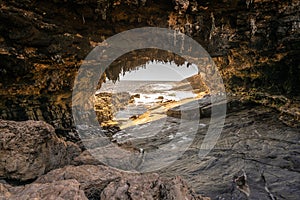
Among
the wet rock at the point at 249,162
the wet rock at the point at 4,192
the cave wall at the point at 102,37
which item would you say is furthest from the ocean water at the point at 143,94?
the wet rock at the point at 4,192

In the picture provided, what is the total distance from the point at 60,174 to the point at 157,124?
22.9 feet

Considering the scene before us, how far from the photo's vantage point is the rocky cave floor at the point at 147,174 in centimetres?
256

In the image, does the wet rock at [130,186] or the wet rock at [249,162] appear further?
the wet rock at [249,162]

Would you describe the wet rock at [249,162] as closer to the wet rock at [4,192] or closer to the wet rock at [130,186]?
the wet rock at [130,186]

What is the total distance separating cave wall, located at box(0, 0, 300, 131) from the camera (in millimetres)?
5641

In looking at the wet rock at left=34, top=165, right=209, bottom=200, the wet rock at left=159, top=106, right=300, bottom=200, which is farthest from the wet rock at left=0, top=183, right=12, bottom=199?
the wet rock at left=159, top=106, right=300, bottom=200

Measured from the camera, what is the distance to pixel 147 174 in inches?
115

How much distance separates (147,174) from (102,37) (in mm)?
5096

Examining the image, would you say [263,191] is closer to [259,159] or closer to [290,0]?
[259,159]

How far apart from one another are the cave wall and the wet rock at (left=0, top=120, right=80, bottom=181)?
10.1 feet

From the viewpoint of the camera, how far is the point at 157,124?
1007 centimetres

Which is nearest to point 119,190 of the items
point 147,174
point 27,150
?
point 147,174

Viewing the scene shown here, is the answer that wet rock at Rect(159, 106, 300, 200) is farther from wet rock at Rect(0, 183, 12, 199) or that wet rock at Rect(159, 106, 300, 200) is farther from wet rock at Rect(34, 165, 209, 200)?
wet rock at Rect(0, 183, 12, 199)

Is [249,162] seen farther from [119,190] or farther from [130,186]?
[119,190]
